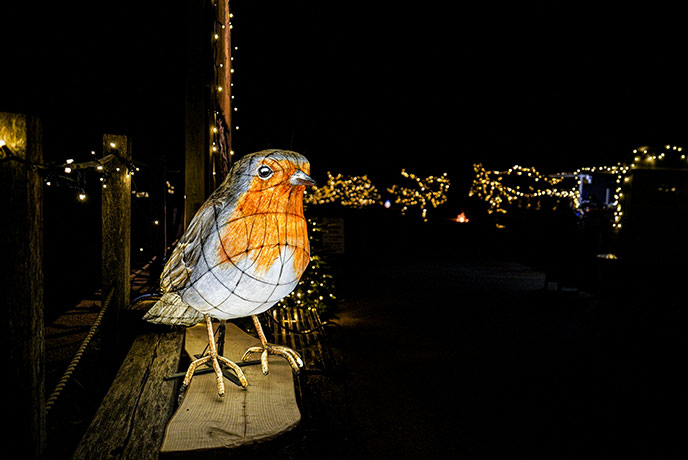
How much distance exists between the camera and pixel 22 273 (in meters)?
1.98

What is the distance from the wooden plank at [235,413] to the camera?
1.95m

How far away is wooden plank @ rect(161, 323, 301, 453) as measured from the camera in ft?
6.39

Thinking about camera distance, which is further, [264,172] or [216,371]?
[216,371]

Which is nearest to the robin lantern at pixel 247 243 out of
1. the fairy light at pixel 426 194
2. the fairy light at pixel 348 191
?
the fairy light at pixel 426 194

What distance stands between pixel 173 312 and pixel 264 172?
909 millimetres

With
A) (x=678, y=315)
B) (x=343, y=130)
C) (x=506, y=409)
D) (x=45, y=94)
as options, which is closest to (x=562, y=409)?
(x=506, y=409)

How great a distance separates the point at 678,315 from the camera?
7.34m

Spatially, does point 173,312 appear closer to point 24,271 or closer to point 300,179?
point 24,271

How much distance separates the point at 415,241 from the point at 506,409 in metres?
15.2

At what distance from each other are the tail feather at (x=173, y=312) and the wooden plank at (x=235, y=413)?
34 cm

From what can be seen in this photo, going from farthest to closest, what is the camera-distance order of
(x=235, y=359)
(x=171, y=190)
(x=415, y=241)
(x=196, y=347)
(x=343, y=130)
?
1. (x=343, y=130)
2. (x=415, y=241)
3. (x=171, y=190)
4. (x=196, y=347)
5. (x=235, y=359)

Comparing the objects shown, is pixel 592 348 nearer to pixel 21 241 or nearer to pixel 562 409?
pixel 562 409

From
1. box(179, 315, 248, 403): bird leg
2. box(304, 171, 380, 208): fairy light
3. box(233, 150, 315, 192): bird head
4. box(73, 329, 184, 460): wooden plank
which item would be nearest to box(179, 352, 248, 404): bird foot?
box(179, 315, 248, 403): bird leg

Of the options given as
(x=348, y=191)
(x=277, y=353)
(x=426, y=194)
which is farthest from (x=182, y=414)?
(x=348, y=191)
